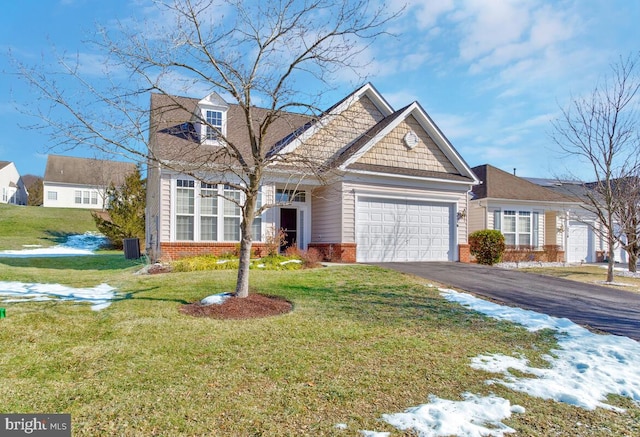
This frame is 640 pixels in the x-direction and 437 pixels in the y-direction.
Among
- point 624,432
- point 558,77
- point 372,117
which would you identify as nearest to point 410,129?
point 372,117

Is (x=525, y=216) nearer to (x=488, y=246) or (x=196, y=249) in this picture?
(x=488, y=246)

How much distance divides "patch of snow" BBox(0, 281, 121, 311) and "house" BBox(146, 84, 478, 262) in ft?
13.4

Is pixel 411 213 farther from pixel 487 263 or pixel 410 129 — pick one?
pixel 487 263

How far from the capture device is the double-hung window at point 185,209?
44.8ft

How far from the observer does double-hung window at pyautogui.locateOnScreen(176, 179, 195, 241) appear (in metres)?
13.6

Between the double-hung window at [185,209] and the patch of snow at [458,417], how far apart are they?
11432 mm

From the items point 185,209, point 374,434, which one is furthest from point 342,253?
point 374,434

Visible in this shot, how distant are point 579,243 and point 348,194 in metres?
15.5

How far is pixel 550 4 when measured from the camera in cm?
1030

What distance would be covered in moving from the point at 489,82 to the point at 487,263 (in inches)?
309

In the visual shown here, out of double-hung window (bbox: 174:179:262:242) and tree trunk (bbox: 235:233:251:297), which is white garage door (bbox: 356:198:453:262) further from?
tree trunk (bbox: 235:233:251:297)

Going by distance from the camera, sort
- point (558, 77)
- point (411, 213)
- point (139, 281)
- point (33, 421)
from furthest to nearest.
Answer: point (411, 213) < point (558, 77) < point (139, 281) < point (33, 421)

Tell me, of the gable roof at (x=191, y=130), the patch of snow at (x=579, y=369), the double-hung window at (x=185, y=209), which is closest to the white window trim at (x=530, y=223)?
the gable roof at (x=191, y=130)

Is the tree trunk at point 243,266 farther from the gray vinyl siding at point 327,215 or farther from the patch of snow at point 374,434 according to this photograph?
the gray vinyl siding at point 327,215
